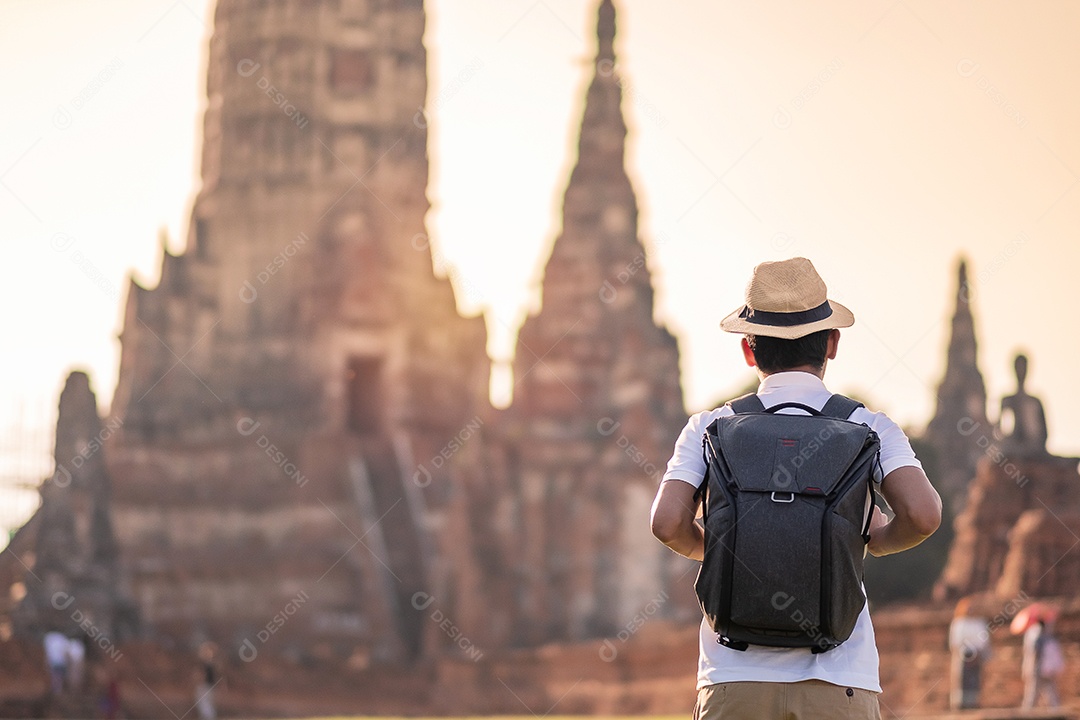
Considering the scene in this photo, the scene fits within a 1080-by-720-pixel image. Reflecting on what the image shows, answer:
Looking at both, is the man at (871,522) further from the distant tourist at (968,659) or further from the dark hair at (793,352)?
the distant tourist at (968,659)

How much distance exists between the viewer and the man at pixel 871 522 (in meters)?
4.14

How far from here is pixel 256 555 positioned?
37906mm

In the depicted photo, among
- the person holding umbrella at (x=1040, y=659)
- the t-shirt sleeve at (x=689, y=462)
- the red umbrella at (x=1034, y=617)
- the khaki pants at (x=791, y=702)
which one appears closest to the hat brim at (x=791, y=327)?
the t-shirt sleeve at (x=689, y=462)

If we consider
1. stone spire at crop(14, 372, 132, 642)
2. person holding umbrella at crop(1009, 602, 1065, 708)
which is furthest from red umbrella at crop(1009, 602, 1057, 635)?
stone spire at crop(14, 372, 132, 642)

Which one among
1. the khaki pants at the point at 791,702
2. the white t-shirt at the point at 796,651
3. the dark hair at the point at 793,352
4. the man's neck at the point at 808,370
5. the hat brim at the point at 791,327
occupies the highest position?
the hat brim at the point at 791,327

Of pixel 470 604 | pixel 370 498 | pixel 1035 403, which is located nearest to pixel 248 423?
pixel 370 498

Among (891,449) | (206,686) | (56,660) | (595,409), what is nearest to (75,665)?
(56,660)

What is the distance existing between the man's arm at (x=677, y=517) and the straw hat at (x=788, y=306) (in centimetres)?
44

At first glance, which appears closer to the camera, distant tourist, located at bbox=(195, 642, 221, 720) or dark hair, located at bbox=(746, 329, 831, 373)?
dark hair, located at bbox=(746, 329, 831, 373)

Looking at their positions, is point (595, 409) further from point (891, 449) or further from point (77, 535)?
point (891, 449)

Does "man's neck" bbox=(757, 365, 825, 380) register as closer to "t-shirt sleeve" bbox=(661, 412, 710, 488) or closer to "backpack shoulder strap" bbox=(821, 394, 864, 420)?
"backpack shoulder strap" bbox=(821, 394, 864, 420)

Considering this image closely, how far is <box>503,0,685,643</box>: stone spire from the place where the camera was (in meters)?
37.4

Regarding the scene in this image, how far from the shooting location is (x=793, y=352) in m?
4.50

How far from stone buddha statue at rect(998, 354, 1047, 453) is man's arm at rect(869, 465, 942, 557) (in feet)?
81.7
